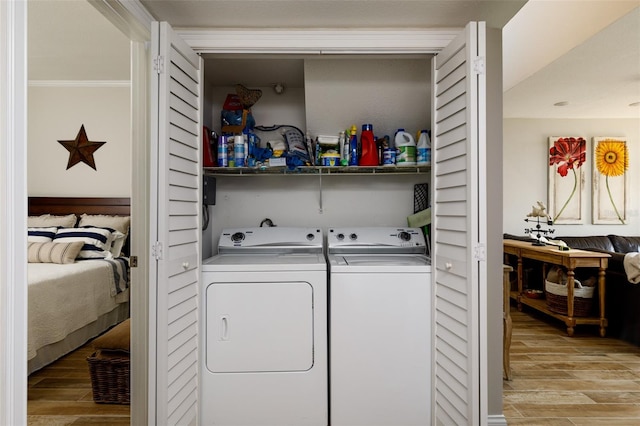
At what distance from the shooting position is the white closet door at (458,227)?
174cm

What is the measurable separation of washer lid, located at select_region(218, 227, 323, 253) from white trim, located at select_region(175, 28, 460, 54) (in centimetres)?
112

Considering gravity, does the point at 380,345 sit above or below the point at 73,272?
below

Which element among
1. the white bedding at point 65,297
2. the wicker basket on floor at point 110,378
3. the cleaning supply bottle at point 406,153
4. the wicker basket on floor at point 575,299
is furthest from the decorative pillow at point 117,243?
the wicker basket on floor at point 575,299

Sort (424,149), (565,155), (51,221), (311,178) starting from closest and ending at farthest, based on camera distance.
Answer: (424,149), (311,178), (51,221), (565,155)

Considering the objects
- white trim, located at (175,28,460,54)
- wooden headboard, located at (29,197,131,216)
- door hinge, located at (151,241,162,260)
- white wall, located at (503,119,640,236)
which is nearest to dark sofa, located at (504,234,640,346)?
white wall, located at (503,119,640,236)

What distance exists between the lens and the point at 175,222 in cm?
183

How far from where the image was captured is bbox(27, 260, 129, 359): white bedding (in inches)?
107

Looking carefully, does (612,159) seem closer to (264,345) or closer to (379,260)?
(379,260)

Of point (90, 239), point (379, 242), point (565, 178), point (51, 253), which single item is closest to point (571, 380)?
point (379, 242)

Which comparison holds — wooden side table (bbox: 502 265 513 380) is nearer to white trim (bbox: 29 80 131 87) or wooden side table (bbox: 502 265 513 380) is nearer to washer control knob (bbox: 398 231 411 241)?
washer control knob (bbox: 398 231 411 241)

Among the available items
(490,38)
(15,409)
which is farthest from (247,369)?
(490,38)

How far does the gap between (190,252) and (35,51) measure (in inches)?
98.1

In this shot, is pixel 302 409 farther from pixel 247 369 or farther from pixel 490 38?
pixel 490 38

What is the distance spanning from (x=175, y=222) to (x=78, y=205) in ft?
9.04
